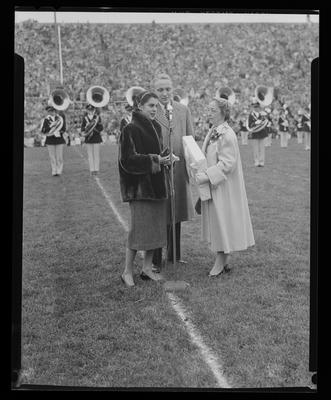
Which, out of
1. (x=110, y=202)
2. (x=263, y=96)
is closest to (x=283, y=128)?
(x=263, y=96)

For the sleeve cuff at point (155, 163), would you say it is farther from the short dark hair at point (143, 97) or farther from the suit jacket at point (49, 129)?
the suit jacket at point (49, 129)

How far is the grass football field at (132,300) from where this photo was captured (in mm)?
4914

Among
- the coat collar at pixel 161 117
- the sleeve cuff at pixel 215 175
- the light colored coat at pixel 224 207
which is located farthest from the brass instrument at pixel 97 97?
the sleeve cuff at pixel 215 175

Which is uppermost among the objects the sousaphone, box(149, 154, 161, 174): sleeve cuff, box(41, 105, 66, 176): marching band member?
the sousaphone

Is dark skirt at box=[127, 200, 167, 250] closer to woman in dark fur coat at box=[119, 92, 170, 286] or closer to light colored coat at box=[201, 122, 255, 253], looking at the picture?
woman in dark fur coat at box=[119, 92, 170, 286]

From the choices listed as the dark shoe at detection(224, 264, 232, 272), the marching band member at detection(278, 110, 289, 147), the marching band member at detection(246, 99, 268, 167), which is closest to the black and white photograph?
the dark shoe at detection(224, 264, 232, 272)

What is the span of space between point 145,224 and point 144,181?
376 millimetres

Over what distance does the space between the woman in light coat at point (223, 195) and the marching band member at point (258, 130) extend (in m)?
0.65

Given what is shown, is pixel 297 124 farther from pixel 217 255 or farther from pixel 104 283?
pixel 104 283

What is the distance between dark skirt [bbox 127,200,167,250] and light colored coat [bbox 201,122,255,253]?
467mm

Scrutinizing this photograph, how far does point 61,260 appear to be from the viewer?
227 inches

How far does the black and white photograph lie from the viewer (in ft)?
16.4

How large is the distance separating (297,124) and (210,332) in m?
2.75

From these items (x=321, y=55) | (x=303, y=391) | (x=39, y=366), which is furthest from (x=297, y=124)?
(x=39, y=366)
